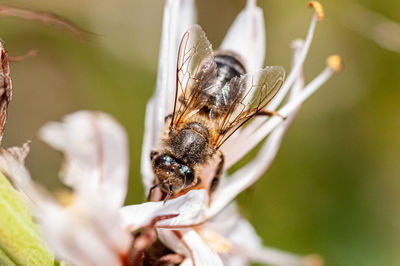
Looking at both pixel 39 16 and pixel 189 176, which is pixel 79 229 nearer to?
pixel 189 176

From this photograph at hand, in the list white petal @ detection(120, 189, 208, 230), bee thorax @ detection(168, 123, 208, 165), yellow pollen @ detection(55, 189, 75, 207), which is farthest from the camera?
bee thorax @ detection(168, 123, 208, 165)

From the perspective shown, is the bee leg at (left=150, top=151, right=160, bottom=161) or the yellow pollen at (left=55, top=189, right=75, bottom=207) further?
the bee leg at (left=150, top=151, right=160, bottom=161)

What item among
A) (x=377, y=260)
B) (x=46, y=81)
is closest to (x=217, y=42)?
(x=46, y=81)

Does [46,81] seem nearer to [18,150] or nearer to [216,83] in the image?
[216,83]

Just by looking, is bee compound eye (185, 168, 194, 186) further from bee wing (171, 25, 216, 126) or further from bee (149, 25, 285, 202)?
bee wing (171, 25, 216, 126)

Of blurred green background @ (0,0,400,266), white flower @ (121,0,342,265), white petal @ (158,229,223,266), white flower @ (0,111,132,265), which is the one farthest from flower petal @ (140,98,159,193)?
blurred green background @ (0,0,400,266)

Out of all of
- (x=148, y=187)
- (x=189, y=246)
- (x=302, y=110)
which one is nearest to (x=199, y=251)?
(x=189, y=246)

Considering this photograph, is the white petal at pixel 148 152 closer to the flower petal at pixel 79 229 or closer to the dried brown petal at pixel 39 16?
the dried brown petal at pixel 39 16
